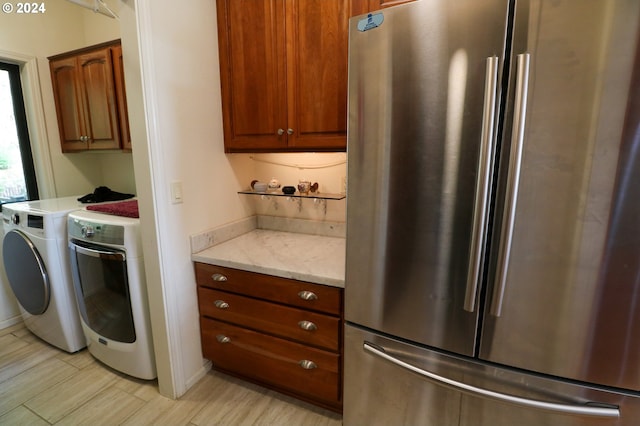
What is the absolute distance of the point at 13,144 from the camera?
246 centimetres

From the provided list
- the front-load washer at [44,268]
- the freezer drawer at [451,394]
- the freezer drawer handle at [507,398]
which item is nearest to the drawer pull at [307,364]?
the freezer drawer at [451,394]

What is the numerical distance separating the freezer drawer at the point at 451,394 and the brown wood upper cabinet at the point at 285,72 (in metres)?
1.02

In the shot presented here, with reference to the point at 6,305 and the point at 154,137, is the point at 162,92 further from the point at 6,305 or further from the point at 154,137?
the point at 6,305

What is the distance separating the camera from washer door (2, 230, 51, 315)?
1.97m

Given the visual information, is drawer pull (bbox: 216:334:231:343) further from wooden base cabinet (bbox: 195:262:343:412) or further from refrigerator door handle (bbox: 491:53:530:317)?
refrigerator door handle (bbox: 491:53:530:317)

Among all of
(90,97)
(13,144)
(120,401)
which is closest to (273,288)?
(120,401)

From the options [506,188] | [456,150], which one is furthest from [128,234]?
[506,188]

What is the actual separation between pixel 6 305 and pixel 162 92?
2.41 m

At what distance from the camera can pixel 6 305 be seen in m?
2.42

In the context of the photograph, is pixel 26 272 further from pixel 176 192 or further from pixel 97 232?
pixel 176 192

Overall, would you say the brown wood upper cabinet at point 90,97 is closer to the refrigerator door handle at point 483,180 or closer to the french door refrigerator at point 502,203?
the french door refrigerator at point 502,203

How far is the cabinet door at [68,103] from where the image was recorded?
93.2 inches

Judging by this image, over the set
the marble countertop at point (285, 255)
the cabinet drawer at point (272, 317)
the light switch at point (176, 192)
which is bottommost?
the cabinet drawer at point (272, 317)

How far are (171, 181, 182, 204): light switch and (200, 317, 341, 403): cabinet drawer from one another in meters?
0.73
